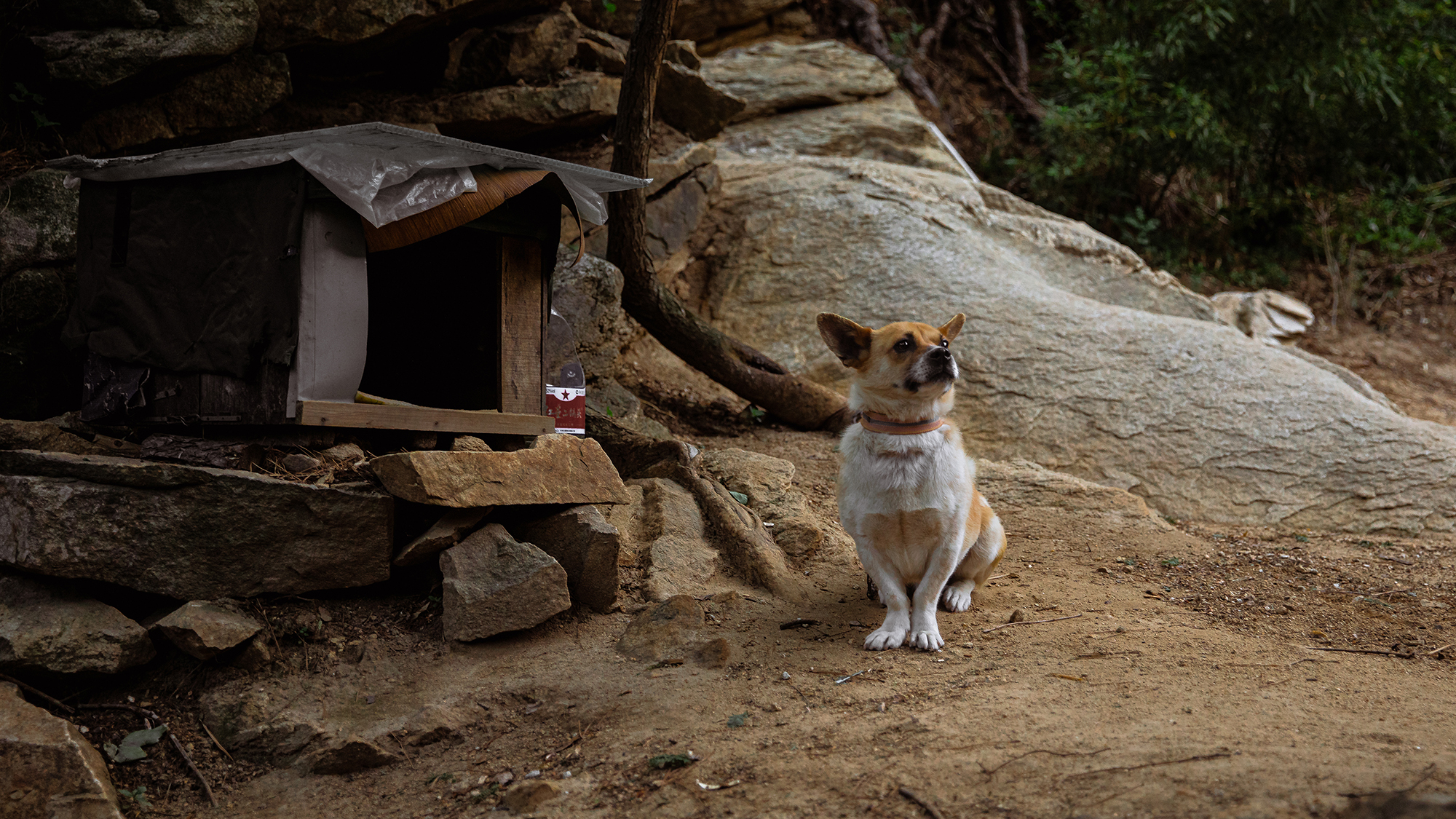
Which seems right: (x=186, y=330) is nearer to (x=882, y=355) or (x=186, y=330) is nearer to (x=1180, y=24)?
(x=882, y=355)

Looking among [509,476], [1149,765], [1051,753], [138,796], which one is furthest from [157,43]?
[1149,765]

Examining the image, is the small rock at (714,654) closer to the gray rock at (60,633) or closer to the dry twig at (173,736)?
the dry twig at (173,736)

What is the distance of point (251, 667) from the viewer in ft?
12.4

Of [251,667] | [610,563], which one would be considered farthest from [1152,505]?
[251,667]

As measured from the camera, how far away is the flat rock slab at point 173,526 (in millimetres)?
3746

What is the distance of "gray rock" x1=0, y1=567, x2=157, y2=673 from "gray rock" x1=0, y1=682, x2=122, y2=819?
0.32 meters

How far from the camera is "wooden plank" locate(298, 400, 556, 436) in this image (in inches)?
162

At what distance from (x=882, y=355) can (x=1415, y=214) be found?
40.5 ft

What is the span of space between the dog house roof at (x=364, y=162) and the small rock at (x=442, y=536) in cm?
134

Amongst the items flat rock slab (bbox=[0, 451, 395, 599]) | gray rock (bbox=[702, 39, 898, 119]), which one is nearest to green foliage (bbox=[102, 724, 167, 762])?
flat rock slab (bbox=[0, 451, 395, 599])

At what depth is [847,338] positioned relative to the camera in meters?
4.19

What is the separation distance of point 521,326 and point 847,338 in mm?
1829

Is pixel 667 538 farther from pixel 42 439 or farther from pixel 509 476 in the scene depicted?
pixel 42 439

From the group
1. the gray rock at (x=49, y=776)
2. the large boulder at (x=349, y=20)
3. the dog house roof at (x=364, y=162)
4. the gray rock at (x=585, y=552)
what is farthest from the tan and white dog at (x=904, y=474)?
the large boulder at (x=349, y=20)
